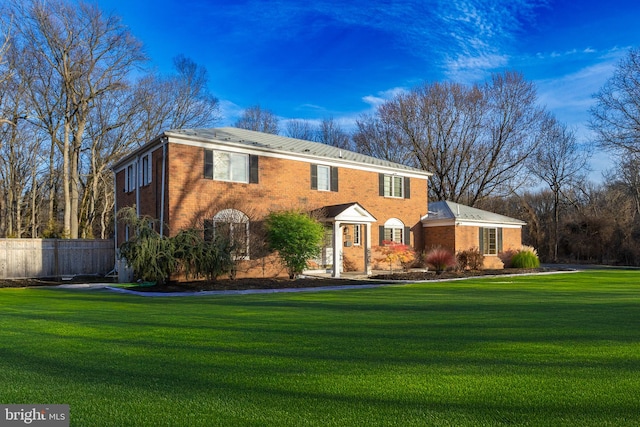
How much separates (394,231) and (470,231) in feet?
15.6

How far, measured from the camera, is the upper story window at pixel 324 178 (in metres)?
23.3

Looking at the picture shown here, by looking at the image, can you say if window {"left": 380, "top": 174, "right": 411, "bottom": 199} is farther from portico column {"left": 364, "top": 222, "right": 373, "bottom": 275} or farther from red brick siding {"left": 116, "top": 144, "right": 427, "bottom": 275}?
portico column {"left": 364, "top": 222, "right": 373, "bottom": 275}

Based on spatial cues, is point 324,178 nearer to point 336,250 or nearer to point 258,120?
point 336,250

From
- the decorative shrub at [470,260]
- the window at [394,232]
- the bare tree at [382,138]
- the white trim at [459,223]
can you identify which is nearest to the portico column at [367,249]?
the window at [394,232]

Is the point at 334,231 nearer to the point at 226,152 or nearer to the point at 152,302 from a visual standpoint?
the point at 226,152

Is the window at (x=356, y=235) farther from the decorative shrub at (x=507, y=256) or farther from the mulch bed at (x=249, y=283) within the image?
the decorative shrub at (x=507, y=256)

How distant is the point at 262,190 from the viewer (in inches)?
841

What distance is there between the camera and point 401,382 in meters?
4.48

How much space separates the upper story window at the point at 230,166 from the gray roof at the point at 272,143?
0.57 metres

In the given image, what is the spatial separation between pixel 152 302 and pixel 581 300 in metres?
10.7

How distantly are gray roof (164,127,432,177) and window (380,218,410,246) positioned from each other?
10.3 ft

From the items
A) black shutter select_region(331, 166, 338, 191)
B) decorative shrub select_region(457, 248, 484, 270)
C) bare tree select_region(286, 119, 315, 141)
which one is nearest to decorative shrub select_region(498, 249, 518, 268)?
decorative shrub select_region(457, 248, 484, 270)

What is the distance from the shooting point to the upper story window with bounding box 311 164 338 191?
23312mm

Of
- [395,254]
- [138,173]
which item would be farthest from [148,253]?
[395,254]
